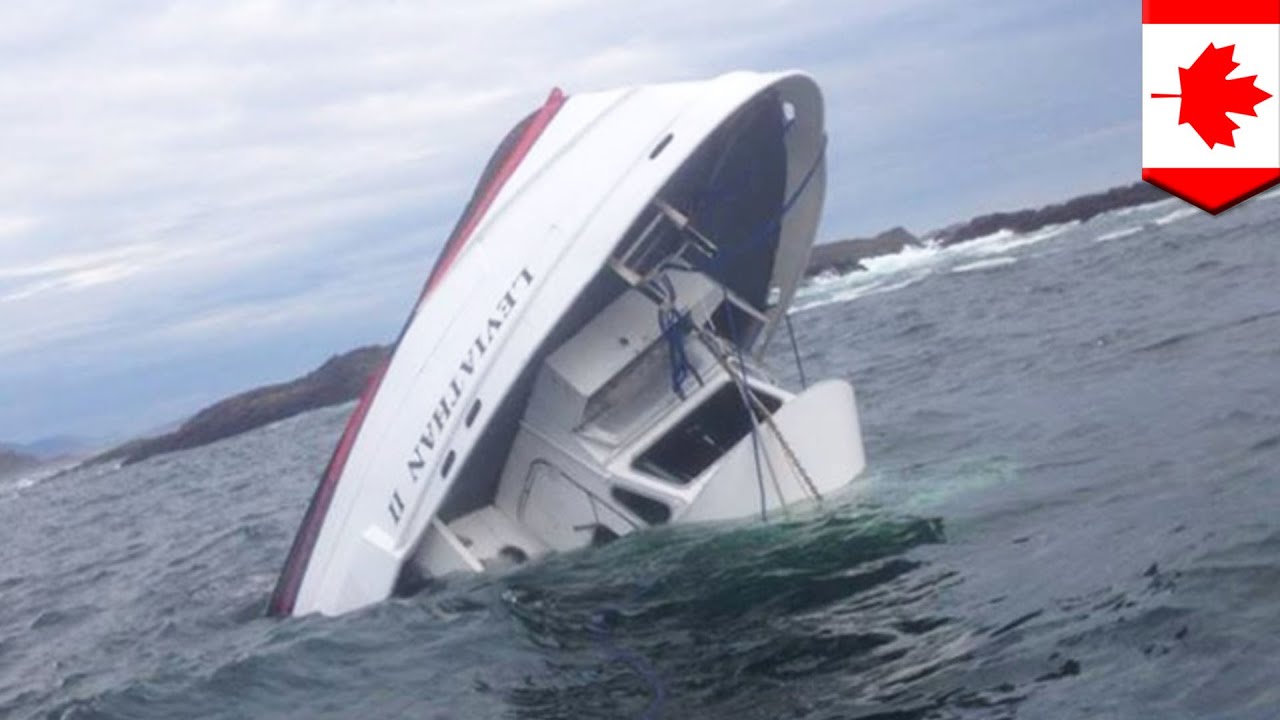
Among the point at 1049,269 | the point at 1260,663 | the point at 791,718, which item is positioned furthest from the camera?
the point at 1049,269

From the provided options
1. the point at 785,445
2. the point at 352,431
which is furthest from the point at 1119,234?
the point at 785,445

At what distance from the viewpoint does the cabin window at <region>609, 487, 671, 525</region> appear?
11.8m

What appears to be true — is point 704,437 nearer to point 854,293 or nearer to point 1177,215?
point 1177,215

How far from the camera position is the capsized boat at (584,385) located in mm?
11445

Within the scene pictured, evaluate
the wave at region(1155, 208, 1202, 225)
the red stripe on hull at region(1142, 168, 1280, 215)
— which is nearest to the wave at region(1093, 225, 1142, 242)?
the wave at region(1155, 208, 1202, 225)

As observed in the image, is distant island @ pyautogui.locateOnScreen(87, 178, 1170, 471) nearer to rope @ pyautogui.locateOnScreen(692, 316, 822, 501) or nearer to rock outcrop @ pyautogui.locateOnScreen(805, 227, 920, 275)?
rock outcrop @ pyautogui.locateOnScreen(805, 227, 920, 275)

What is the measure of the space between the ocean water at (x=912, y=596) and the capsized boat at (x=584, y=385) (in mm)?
343

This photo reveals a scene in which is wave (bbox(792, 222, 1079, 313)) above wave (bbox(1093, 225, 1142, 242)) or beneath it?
beneath

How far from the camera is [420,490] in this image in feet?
38.5

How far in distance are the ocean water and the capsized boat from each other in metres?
0.34

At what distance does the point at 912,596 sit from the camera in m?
9.16

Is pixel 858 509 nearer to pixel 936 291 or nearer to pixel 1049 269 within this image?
pixel 1049 269

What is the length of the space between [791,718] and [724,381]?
4673mm

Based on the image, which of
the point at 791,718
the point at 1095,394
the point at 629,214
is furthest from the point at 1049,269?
the point at 791,718
